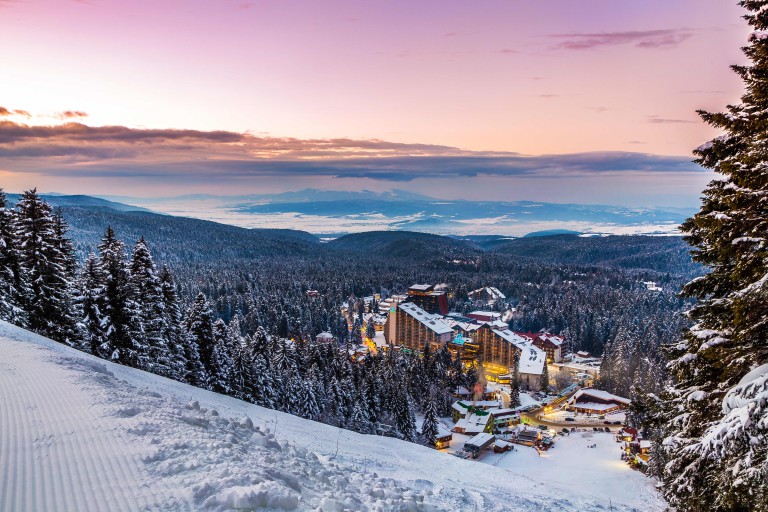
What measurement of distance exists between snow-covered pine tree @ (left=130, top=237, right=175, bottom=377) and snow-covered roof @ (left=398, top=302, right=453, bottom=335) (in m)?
90.5

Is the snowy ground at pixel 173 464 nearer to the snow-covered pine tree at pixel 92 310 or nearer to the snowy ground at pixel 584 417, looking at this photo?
the snow-covered pine tree at pixel 92 310

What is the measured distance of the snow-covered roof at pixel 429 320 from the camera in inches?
4702

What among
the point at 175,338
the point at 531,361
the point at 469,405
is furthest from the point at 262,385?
the point at 531,361

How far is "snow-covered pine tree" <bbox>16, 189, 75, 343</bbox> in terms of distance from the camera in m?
30.0

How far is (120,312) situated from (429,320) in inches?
3856

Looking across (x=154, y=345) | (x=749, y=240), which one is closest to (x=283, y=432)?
(x=749, y=240)

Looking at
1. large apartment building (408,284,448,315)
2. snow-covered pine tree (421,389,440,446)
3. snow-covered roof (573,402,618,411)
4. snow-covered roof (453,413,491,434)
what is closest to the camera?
snow-covered pine tree (421,389,440,446)

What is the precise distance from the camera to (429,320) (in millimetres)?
123125

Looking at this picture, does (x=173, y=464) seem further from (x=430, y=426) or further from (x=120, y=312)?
(x=430, y=426)

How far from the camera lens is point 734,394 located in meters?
7.91

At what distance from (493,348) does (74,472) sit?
113m

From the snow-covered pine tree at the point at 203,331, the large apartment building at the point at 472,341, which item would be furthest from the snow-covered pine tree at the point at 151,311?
the large apartment building at the point at 472,341

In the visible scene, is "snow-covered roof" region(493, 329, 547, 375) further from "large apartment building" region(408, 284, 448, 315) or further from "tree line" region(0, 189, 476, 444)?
"tree line" region(0, 189, 476, 444)

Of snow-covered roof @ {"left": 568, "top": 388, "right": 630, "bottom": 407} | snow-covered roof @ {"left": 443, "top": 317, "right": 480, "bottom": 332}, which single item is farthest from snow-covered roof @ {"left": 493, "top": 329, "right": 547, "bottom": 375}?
snow-covered roof @ {"left": 568, "top": 388, "right": 630, "bottom": 407}
